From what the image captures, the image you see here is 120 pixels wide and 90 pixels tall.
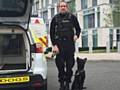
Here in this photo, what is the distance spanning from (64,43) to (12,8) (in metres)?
1.72

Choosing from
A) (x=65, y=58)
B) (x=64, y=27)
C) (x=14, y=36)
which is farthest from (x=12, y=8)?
(x=65, y=58)

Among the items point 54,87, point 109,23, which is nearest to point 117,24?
point 109,23

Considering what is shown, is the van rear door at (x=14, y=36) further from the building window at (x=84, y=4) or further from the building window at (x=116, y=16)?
the building window at (x=84, y=4)

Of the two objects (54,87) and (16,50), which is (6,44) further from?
(54,87)

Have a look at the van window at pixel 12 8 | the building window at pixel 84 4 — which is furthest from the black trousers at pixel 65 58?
the building window at pixel 84 4

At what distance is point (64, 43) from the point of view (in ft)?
28.8

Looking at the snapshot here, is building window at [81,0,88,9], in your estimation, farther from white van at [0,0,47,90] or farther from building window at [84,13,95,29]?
white van at [0,0,47,90]

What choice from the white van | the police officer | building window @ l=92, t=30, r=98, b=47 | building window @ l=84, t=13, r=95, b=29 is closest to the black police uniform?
the police officer

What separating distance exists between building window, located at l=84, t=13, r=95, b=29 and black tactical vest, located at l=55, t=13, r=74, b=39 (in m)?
50.6

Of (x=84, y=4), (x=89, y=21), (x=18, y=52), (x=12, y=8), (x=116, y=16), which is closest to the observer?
(x=12, y=8)

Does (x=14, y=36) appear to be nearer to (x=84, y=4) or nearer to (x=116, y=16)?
(x=116, y=16)

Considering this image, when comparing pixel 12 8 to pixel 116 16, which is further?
pixel 116 16

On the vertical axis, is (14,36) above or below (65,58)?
above

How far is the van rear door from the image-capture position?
293 inches
